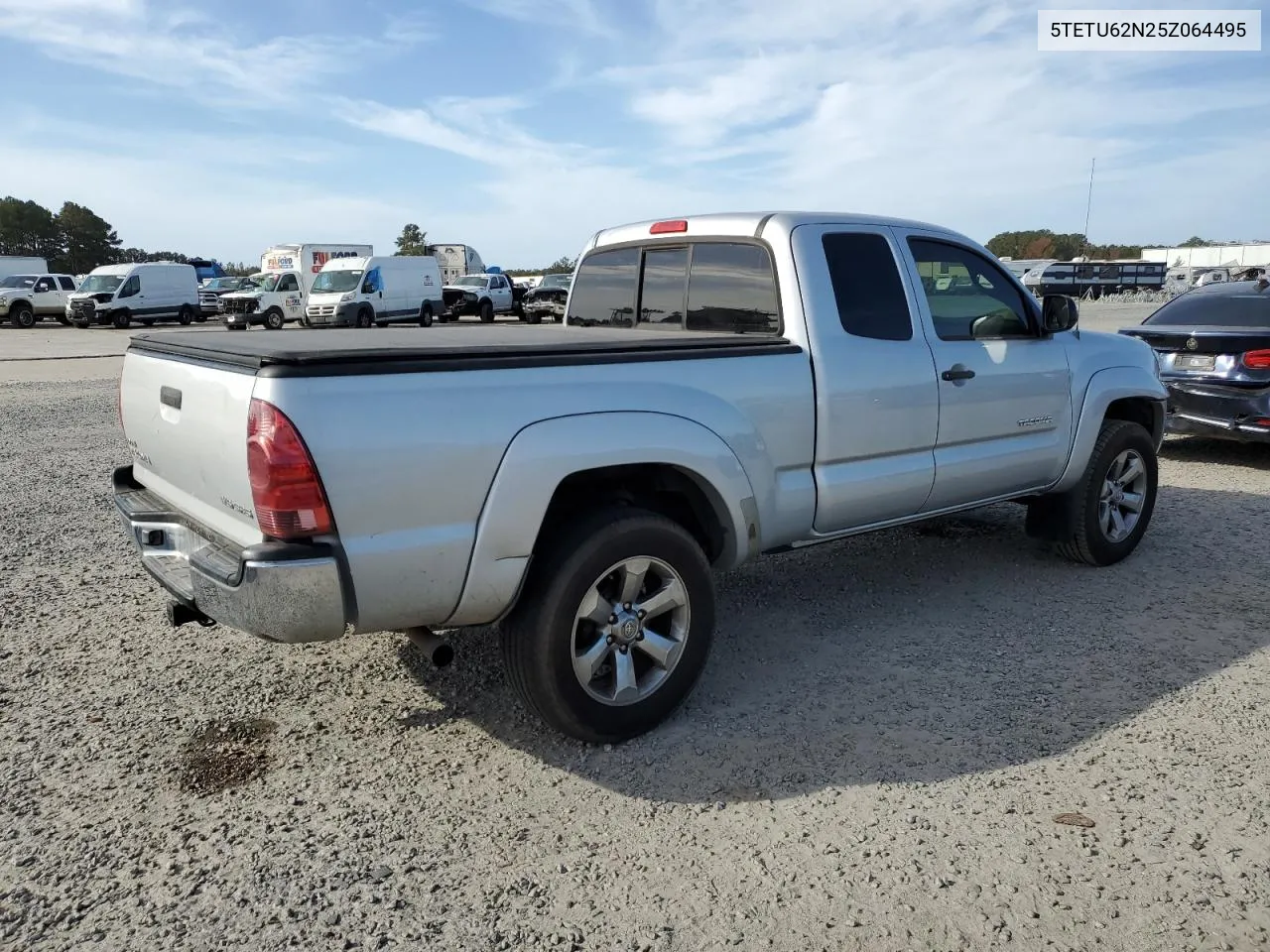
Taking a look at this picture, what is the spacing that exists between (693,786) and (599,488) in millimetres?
1101

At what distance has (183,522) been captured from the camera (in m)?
3.26

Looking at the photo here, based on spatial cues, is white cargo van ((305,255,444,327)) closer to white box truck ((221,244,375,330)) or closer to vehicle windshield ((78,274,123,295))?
white box truck ((221,244,375,330))

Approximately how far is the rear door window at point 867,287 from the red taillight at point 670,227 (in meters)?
0.77

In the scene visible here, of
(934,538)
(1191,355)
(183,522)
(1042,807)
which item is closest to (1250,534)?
(934,538)

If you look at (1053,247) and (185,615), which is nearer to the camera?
(185,615)

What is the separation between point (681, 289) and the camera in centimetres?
459

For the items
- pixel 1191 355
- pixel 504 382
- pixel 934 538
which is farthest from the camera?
pixel 1191 355

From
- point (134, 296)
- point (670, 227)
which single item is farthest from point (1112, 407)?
point (134, 296)

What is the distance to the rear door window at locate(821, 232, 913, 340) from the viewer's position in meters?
4.10

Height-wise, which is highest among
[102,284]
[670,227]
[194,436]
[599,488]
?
[102,284]

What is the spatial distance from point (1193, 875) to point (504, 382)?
2484 mm

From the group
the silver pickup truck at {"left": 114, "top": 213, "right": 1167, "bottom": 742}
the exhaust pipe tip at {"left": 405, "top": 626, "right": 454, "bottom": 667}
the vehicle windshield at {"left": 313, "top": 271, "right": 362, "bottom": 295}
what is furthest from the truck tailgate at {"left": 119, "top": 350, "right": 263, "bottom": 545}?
the vehicle windshield at {"left": 313, "top": 271, "right": 362, "bottom": 295}

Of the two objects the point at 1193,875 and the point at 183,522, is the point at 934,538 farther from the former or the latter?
the point at 183,522

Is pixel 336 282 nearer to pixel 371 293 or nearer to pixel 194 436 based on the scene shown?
pixel 371 293
